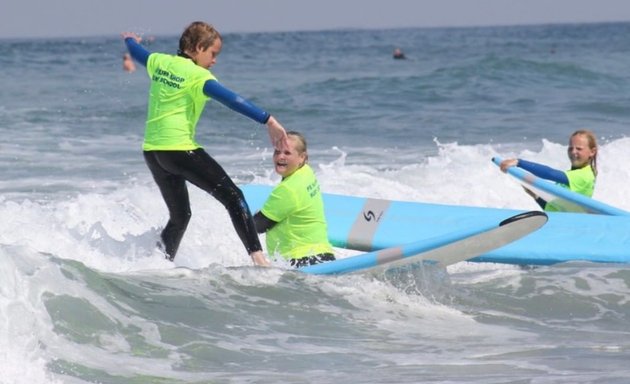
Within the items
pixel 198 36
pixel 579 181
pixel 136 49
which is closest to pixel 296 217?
pixel 198 36

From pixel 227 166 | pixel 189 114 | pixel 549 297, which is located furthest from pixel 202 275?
pixel 227 166

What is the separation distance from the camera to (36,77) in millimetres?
28172

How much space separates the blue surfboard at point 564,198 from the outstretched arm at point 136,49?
3.04 metres

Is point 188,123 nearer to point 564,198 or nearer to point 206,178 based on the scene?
point 206,178

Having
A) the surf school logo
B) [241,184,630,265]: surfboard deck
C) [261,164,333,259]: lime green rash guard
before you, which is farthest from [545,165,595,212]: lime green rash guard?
[261,164,333,259]: lime green rash guard

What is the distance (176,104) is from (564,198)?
10.6 feet

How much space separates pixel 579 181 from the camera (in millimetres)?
8664

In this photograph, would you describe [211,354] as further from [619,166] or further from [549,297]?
[619,166]

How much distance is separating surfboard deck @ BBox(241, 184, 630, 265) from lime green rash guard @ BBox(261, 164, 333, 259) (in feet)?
4.19

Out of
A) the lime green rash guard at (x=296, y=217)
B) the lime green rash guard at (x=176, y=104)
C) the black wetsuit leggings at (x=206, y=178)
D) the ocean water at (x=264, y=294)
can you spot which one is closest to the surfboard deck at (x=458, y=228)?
the ocean water at (x=264, y=294)

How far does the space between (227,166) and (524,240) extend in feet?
18.1

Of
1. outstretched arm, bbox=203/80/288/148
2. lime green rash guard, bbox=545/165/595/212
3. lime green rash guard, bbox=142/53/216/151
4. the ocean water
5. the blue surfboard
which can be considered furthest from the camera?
lime green rash guard, bbox=545/165/595/212

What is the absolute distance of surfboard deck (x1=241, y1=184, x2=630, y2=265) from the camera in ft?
26.0

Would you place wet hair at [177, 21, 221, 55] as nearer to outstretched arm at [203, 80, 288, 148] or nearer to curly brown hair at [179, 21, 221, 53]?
curly brown hair at [179, 21, 221, 53]
